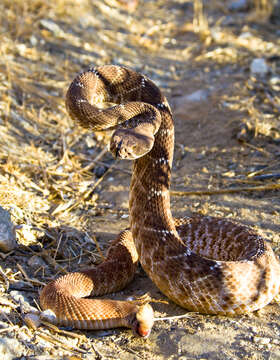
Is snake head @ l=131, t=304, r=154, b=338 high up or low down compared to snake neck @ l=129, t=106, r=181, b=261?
down

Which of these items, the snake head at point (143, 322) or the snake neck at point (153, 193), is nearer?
the snake head at point (143, 322)

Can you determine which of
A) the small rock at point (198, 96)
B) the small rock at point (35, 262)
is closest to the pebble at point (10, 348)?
the small rock at point (35, 262)

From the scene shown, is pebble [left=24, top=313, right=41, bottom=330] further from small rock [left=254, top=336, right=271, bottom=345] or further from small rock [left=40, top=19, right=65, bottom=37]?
small rock [left=40, top=19, right=65, bottom=37]

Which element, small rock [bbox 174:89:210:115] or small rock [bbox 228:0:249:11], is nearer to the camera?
small rock [bbox 174:89:210:115]

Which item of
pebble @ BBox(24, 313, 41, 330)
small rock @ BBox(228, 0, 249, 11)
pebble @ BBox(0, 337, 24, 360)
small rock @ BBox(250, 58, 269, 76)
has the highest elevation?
small rock @ BBox(228, 0, 249, 11)

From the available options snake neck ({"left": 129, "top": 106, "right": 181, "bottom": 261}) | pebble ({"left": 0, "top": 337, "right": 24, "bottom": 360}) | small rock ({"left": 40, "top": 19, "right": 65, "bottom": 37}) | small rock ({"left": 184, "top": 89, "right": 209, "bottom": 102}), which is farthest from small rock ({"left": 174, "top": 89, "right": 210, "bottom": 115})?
pebble ({"left": 0, "top": 337, "right": 24, "bottom": 360})

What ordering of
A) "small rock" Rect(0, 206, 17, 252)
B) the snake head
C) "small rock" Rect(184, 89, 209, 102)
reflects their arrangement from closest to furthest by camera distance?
1. the snake head
2. "small rock" Rect(0, 206, 17, 252)
3. "small rock" Rect(184, 89, 209, 102)

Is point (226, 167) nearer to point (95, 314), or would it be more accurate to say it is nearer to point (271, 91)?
point (271, 91)

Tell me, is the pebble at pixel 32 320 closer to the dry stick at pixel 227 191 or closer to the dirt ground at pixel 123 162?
the dirt ground at pixel 123 162
